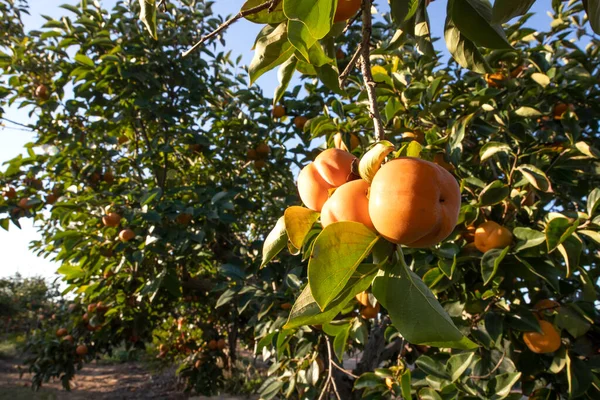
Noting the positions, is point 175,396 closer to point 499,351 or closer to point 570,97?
point 499,351

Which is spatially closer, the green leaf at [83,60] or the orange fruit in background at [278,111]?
the green leaf at [83,60]

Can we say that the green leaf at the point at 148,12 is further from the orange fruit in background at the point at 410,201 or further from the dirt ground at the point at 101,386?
the dirt ground at the point at 101,386

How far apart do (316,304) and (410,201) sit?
0.77 feet

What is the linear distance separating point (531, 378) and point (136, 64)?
3.17 metres

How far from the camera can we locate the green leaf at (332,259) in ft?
1.71

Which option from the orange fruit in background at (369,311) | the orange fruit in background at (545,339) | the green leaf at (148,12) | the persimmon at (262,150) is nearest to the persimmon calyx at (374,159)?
the green leaf at (148,12)

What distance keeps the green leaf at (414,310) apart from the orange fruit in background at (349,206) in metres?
0.08

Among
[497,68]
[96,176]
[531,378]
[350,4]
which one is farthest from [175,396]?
[350,4]

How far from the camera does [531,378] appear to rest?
1.71 metres

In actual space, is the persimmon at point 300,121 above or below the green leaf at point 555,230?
above

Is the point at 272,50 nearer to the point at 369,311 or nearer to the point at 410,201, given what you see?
the point at 410,201

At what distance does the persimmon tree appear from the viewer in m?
0.59

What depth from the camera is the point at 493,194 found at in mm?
1351

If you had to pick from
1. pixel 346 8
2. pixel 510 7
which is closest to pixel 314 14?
pixel 346 8
